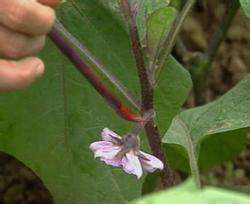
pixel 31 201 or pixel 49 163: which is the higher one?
pixel 49 163

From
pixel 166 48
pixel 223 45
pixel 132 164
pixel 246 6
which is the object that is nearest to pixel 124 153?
pixel 132 164

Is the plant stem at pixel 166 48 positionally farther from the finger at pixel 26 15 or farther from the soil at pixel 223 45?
the soil at pixel 223 45

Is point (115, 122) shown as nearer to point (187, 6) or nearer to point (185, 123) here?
point (185, 123)

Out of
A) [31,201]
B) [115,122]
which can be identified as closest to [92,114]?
[115,122]

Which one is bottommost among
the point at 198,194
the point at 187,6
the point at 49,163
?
the point at 49,163

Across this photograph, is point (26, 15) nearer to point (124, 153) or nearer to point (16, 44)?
point (16, 44)

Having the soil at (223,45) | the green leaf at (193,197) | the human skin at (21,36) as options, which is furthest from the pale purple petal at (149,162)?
the soil at (223,45)
